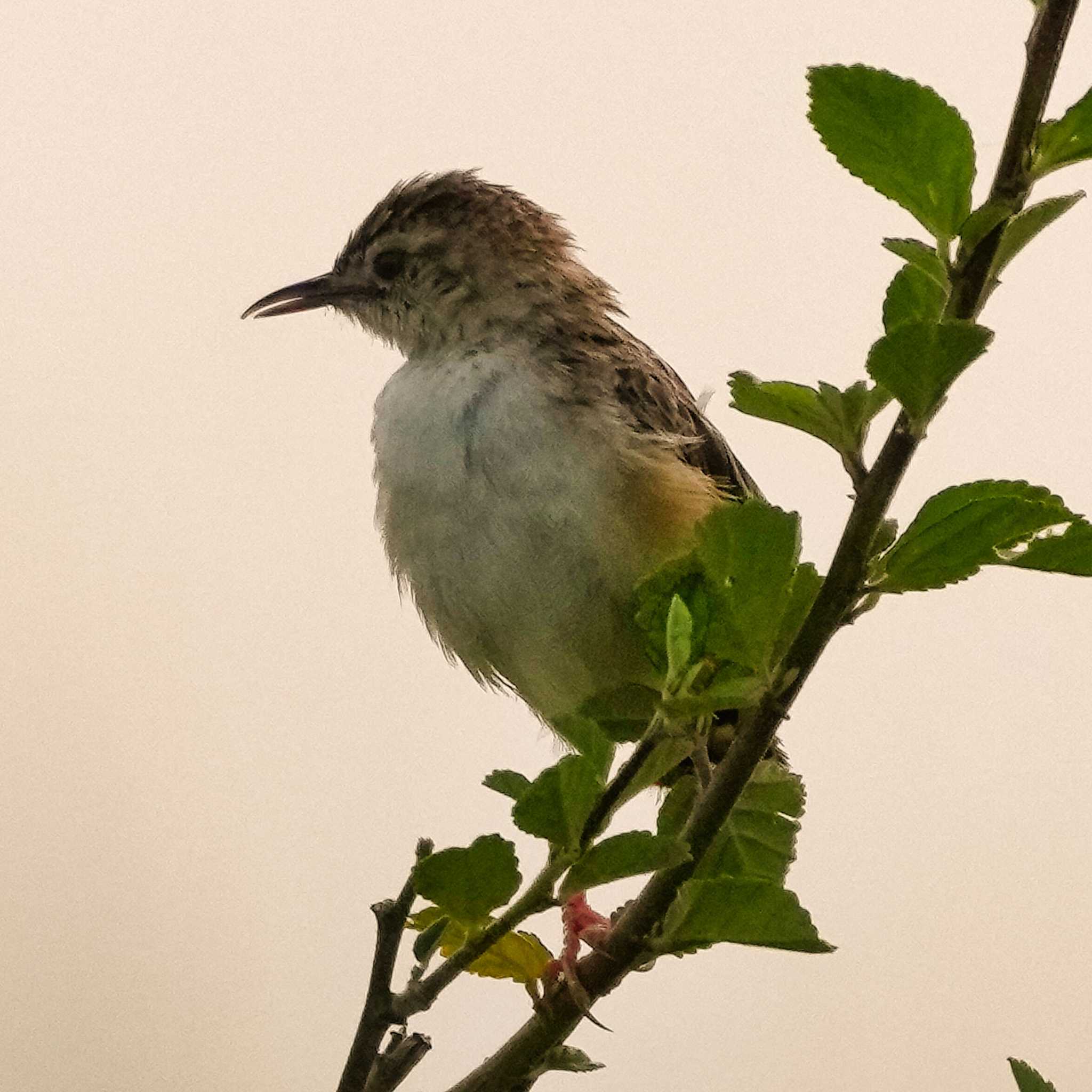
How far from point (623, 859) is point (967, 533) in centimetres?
19

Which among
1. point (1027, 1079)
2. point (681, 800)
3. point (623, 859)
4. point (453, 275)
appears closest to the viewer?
point (623, 859)

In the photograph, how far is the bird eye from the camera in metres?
1.47

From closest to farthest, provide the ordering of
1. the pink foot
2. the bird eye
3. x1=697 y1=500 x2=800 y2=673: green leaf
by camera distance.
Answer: x1=697 y1=500 x2=800 y2=673: green leaf < the pink foot < the bird eye

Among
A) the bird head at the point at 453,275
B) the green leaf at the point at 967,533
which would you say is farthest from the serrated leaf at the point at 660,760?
the bird head at the point at 453,275

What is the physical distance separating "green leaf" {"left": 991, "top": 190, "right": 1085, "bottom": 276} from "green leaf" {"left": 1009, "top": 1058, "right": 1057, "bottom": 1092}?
0.40 metres

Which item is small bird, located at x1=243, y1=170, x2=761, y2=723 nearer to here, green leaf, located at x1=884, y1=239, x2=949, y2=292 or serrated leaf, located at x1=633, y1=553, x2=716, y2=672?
serrated leaf, located at x1=633, y1=553, x2=716, y2=672

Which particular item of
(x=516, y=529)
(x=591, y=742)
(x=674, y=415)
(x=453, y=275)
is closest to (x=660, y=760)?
(x=591, y=742)

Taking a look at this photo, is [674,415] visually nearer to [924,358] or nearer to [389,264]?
[389,264]

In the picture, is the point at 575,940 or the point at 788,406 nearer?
the point at 788,406

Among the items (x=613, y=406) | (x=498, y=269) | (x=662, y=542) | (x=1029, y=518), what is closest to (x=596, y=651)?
(x=662, y=542)

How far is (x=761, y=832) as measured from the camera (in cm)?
77

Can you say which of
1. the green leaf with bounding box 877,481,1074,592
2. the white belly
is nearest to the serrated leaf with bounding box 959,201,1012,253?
the green leaf with bounding box 877,481,1074,592

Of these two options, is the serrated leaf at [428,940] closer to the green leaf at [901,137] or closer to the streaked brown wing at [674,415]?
the green leaf at [901,137]

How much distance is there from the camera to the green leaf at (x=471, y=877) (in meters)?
0.60
